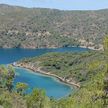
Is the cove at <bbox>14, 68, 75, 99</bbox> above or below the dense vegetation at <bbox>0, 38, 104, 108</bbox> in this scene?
below

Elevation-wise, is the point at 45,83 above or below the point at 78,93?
below

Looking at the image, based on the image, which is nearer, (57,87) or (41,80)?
(57,87)

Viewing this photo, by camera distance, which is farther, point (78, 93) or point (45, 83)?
point (45, 83)

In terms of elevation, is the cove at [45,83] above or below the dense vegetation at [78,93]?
below

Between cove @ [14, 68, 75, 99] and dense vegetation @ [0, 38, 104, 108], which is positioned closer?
dense vegetation @ [0, 38, 104, 108]

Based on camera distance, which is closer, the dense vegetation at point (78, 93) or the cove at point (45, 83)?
the dense vegetation at point (78, 93)

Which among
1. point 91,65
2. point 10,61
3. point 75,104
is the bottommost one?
point 10,61

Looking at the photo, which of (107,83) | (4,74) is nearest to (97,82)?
(107,83)

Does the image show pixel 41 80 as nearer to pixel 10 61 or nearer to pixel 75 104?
pixel 10 61
